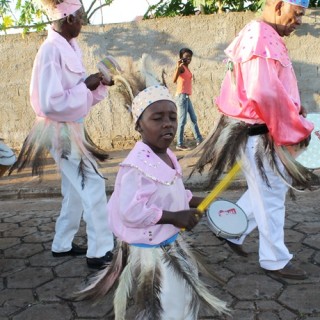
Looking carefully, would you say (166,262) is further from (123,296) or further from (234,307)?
(234,307)

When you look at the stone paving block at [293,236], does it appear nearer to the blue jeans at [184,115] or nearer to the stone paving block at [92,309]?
the stone paving block at [92,309]

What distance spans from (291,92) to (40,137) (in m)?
1.76

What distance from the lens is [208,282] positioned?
10.6 ft

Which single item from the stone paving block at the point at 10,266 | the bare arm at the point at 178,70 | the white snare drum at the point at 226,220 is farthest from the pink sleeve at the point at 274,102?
Answer: the bare arm at the point at 178,70

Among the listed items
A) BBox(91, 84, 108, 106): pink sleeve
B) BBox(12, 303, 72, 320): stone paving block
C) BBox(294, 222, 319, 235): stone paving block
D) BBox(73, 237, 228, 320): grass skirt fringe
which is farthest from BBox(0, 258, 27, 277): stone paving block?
BBox(294, 222, 319, 235): stone paving block

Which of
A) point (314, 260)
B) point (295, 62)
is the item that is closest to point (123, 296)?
point (314, 260)

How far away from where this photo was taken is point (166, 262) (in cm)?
215

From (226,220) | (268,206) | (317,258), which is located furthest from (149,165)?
(317,258)

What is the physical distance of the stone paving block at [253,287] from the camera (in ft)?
9.77

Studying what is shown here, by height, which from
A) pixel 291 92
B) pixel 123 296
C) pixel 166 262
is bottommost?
pixel 123 296

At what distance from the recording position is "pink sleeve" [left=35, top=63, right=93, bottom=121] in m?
3.11

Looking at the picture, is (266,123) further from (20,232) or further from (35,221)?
(35,221)

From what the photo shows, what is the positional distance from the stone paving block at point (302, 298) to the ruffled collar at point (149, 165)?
126 centimetres

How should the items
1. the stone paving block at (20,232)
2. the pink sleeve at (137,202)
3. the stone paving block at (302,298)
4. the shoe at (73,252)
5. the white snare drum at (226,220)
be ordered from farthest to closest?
the stone paving block at (20,232)
the shoe at (73,252)
the stone paving block at (302,298)
the white snare drum at (226,220)
the pink sleeve at (137,202)
